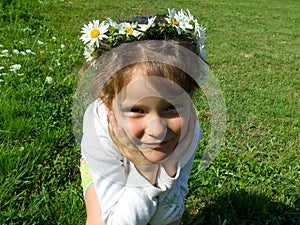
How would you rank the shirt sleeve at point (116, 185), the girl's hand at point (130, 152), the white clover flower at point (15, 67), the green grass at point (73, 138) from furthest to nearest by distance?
the white clover flower at point (15, 67)
the green grass at point (73, 138)
the shirt sleeve at point (116, 185)
the girl's hand at point (130, 152)

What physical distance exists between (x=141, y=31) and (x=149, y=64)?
179mm

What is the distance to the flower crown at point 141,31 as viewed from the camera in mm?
1705

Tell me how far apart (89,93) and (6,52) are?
2239 millimetres

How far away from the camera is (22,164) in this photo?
250 cm

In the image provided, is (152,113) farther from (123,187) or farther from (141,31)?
(123,187)

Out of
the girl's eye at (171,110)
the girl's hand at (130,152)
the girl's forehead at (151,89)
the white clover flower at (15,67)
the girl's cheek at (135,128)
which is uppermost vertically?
the girl's forehead at (151,89)

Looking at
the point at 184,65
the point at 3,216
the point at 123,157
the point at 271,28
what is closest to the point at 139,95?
the point at 184,65

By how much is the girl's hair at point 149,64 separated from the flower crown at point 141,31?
0.12ft

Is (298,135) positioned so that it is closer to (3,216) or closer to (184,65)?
(184,65)

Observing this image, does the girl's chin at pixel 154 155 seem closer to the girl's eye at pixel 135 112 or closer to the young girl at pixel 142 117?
the young girl at pixel 142 117

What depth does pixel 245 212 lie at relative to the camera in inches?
101

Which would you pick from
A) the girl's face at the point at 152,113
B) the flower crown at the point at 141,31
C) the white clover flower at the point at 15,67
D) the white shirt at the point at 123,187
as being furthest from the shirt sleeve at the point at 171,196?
the white clover flower at the point at 15,67

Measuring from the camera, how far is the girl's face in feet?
5.04

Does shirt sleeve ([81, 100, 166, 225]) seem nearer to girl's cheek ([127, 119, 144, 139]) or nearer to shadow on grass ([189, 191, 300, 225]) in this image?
girl's cheek ([127, 119, 144, 139])
